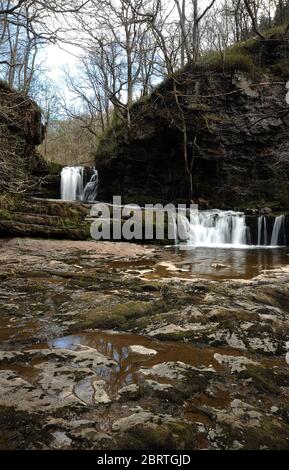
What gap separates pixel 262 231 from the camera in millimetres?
12203

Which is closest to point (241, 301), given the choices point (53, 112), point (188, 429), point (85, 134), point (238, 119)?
point (188, 429)

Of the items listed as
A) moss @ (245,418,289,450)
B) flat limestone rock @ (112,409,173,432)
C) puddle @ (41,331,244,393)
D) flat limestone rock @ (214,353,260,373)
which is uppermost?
puddle @ (41,331,244,393)

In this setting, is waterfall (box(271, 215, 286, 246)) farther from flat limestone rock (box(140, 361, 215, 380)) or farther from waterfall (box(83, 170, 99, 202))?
flat limestone rock (box(140, 361, 215, 380))

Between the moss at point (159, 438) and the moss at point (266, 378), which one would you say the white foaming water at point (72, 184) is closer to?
the moss at point (266, 378)

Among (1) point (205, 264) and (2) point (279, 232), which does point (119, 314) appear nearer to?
(1) point (205, 264)

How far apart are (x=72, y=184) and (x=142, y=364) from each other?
1625cm

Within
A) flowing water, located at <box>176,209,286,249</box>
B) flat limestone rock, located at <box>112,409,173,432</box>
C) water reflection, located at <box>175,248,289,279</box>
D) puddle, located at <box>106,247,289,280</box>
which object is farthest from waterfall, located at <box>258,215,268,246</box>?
flat limestone rock, located at <box>112,409,173,432</box>

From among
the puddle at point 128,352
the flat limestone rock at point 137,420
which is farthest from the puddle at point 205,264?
the flat limestone rock at point 137,420

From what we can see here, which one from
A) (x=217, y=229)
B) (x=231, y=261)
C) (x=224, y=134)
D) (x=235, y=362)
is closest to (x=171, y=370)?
(x=235, y=362)

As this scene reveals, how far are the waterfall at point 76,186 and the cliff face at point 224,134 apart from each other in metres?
2.78

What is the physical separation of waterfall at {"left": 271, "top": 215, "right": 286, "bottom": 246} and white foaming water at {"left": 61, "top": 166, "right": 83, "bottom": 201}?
9946 millimetres

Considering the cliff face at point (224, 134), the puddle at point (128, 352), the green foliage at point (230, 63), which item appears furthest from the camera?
the green foliage at point (230, 63)

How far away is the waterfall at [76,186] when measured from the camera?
712 inches

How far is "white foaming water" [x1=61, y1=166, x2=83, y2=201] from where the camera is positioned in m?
18.0
